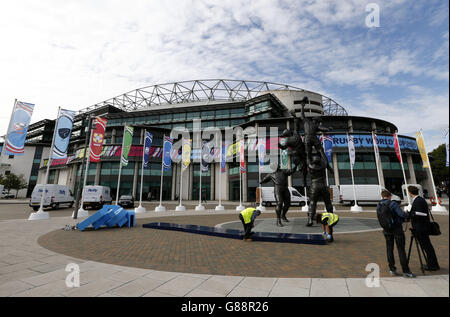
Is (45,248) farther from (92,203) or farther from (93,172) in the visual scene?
(93,172)

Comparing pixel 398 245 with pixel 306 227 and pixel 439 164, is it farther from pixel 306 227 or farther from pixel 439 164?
pixel 439 164

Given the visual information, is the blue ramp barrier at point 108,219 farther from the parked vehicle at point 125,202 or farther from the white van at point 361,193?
the white van at point 361,193

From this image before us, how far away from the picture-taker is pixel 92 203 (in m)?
24.5

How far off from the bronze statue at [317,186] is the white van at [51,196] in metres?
26.2

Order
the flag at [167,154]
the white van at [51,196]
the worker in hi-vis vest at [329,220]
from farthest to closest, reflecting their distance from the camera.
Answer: the flag at [167,154] < the white van at [51,196] < the worker in hi-vis vest at [329,220]

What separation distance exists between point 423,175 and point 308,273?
179ft

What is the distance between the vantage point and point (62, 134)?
620 inches

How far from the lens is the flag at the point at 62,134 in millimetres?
15450

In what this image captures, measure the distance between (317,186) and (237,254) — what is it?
6007 millimetres

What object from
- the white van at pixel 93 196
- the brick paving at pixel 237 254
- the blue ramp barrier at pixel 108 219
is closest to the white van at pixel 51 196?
the white van at pixel 93 196

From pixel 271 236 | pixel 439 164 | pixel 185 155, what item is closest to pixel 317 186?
pixel 271 236
